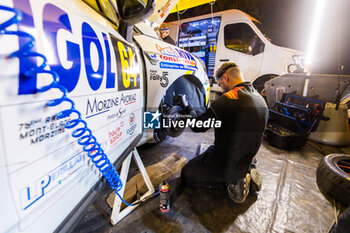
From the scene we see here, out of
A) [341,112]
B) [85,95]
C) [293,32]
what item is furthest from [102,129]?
[293,32]

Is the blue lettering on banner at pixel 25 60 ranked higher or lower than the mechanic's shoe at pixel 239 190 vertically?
higher

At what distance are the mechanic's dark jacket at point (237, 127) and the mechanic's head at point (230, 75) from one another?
8 centimetres

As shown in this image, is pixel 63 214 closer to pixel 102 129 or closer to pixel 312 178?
pixel 102 129

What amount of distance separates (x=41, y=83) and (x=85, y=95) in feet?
0.49

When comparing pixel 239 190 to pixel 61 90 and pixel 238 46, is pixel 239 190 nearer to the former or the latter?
pixel 61 90

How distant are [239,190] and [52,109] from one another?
4.61 ft

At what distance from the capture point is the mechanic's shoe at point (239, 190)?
1.30 metres

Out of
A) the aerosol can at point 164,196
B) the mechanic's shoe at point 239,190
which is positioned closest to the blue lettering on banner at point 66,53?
the aerosol can at point 164,196

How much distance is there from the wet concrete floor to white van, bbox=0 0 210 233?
0.70 metres

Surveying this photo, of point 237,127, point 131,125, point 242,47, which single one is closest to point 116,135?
point 131,125

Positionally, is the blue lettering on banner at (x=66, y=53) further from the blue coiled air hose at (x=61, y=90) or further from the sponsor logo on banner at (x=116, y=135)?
the sponsor logo on banner at (x=116, y=135)

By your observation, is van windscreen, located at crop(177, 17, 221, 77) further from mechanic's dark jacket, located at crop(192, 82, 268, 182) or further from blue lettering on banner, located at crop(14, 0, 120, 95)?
blue lettering on banner, located at crop(14, 0, 120, 95)

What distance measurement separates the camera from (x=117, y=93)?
2.21ft

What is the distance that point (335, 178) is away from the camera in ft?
4.55
